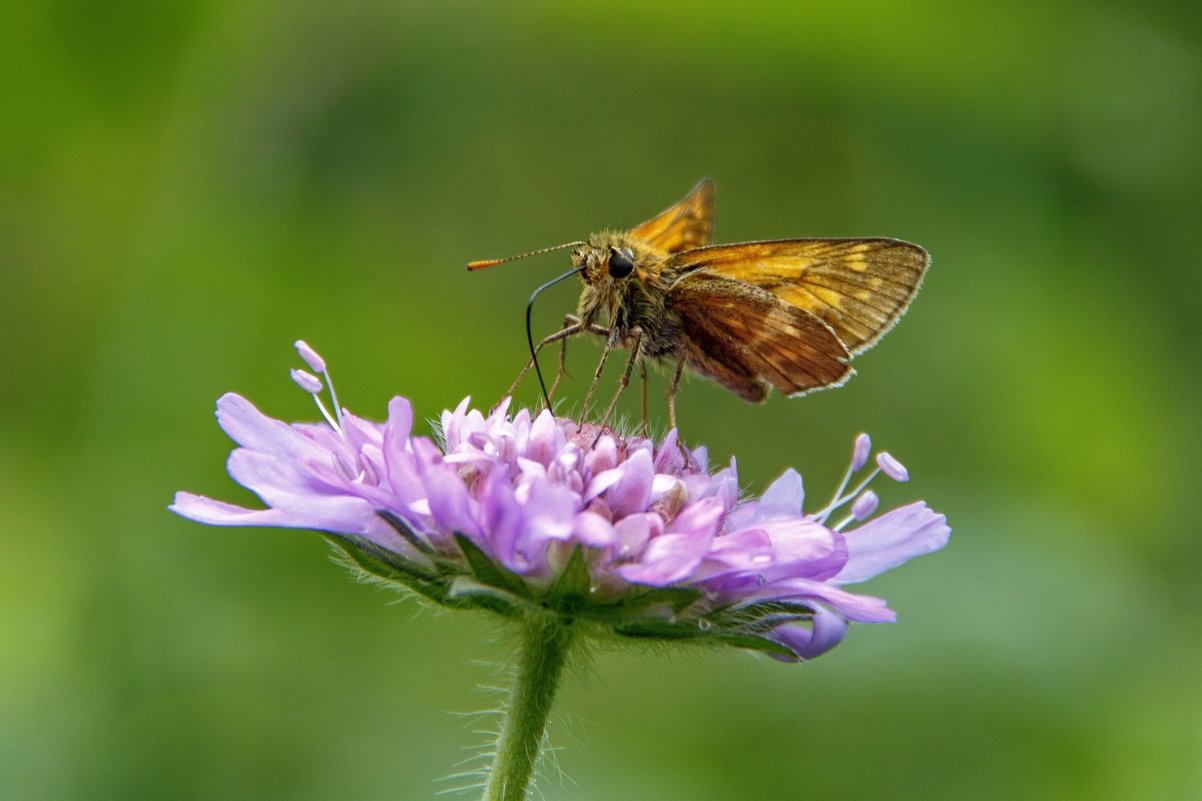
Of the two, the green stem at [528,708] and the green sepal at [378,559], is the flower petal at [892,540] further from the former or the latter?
the green sepal at [378,559]

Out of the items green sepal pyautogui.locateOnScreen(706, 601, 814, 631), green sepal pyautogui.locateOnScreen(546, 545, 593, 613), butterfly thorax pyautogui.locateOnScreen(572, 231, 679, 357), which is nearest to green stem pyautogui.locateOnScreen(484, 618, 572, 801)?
green sepal pyautogui.locateOnScreen(546, 545, 593, 613)

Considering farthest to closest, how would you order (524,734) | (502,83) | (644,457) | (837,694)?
(502,83)
(837,694)
(644,457)
(524,734)

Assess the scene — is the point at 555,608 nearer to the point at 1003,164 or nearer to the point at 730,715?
the point at 730,715

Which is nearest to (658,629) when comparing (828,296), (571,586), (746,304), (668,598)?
(668,598)

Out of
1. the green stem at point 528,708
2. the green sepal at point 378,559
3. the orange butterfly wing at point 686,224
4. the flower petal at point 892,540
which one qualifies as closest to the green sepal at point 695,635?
the green stem at point 528,708

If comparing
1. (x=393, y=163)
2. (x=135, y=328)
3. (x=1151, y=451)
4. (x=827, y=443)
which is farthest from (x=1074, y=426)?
(x=135, y=328)

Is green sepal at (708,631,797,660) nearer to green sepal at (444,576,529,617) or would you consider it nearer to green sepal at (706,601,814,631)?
green sepal at (706,601,814,631)
